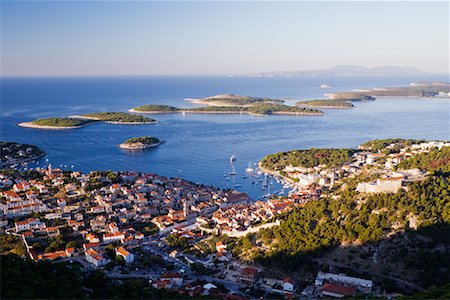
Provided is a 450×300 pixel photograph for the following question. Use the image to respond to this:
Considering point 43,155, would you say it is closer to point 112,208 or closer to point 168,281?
point 112,208

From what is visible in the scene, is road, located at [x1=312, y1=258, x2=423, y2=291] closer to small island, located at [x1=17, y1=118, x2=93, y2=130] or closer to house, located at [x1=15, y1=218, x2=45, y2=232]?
house, located at [x1=15, y1=218, x2=45, y2=232]

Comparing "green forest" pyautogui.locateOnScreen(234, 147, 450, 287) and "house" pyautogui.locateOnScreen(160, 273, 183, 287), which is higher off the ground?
"green forest" pyautogui.locateOnScreen(234, 147, 450, 287)

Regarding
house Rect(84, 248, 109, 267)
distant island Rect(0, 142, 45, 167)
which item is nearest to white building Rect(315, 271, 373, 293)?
house Rect(84, 248, 109, 267)

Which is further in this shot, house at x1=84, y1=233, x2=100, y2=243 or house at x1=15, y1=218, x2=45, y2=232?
house at x1=15, y1=218, x2=45, y2=232

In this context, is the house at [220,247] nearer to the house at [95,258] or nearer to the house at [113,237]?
the house at [113,237]

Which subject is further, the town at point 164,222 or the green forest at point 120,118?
the green forest at point 120,118

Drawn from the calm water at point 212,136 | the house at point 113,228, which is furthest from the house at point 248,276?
the calm water at point 212,136
